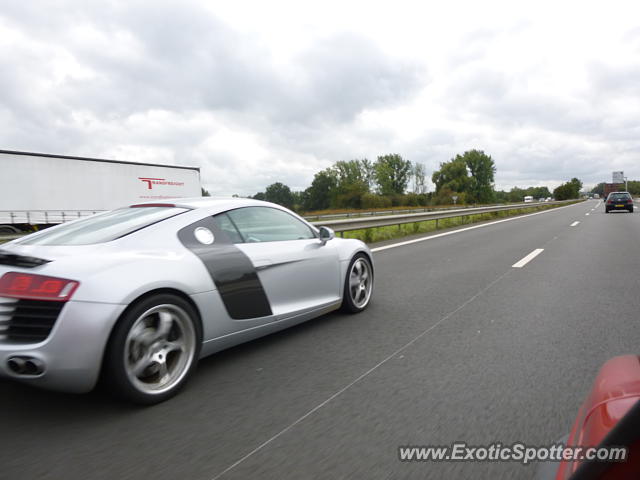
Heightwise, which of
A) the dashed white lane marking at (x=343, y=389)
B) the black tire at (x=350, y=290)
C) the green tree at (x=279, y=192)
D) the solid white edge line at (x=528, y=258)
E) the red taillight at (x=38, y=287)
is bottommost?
the solid white edge line at (x=528, y=258)

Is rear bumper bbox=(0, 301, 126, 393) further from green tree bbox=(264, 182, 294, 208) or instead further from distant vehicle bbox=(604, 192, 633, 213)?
green tree bbox=(264, 182, 294, 208)

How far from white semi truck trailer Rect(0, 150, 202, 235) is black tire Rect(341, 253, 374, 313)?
19039 millimetres

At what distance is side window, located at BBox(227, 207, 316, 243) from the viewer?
11.5 ft

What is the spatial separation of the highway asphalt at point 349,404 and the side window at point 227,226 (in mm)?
937

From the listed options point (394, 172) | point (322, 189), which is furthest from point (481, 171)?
point (322, 189)

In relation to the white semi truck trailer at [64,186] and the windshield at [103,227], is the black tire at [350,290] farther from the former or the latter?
the white semi truck trailer at [64,186]

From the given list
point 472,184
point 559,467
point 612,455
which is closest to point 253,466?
point 559,467

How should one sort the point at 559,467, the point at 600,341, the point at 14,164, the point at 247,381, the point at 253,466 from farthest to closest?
the point at 14,164, the point at 600,341, the point at 247,381, the point at 253,466, the point at 559,467

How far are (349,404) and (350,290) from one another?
2.02 metres

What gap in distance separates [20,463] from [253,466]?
108 cm

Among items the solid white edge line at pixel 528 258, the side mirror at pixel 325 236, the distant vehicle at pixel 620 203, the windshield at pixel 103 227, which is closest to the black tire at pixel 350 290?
the side mirror at pixel 325 236

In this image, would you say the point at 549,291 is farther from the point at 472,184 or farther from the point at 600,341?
the point at 472,184

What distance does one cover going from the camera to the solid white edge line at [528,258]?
7.64m

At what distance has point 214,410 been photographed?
8.29 ft
